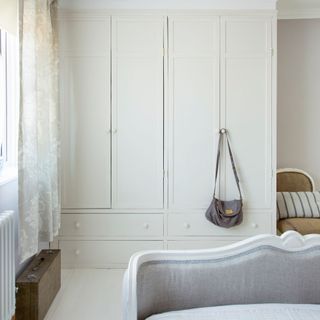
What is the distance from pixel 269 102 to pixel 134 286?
2422 millimetres

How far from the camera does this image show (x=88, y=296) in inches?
113

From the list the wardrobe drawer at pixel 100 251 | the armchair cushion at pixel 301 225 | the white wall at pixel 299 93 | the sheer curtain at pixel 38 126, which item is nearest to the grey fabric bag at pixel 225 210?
the armchair cushion at pixel 301 225

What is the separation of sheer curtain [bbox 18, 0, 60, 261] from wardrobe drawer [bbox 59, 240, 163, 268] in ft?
1.67

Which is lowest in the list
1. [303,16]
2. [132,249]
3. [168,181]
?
[132,249]

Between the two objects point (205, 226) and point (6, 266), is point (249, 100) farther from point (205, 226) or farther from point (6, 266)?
point (6, 266)

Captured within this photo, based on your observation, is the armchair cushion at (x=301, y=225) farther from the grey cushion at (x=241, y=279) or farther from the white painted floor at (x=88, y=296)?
the grey cushion at (x=241, y=279)

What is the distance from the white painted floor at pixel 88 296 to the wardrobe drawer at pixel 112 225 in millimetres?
336

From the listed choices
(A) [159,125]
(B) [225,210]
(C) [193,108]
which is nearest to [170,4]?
(C) [193,108]

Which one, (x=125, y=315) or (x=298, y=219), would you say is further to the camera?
(x=298, y=219)

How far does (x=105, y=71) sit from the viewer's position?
11.1 ft

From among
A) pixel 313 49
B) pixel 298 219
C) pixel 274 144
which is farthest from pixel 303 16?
pixel 298 219

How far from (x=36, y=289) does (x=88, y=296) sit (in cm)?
65

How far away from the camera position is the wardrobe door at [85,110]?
11.0ft

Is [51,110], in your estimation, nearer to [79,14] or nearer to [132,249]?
[79,14]
